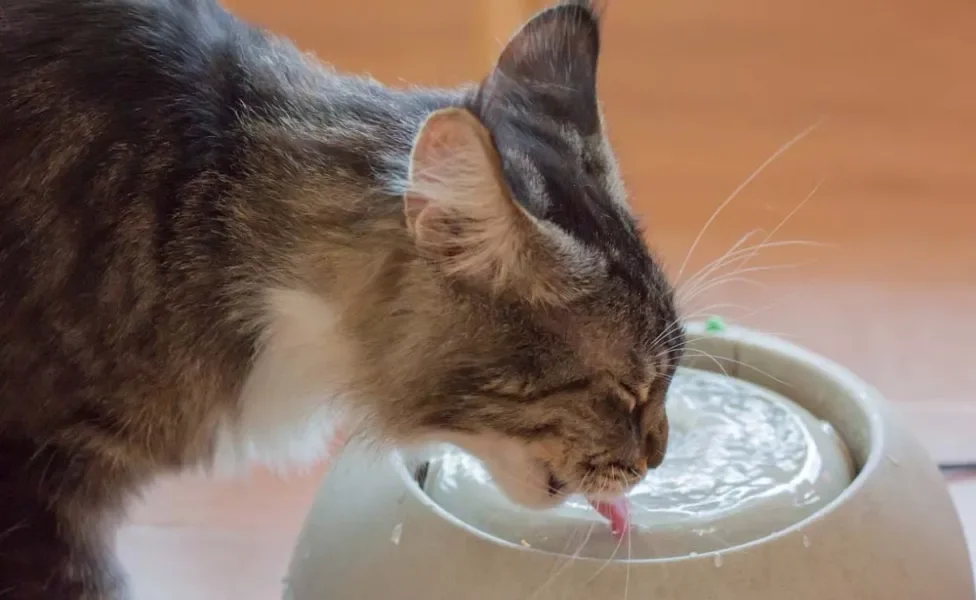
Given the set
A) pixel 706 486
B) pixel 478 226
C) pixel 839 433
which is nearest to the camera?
pixel 478 226

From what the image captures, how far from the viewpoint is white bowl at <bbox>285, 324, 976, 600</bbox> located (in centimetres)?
97

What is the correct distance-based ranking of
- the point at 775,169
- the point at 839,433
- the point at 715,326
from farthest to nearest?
the point at 775,169 < the point at 715,326 < the point at 839,433

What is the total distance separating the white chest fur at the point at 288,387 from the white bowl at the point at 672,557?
9cm

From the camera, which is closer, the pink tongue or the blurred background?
the pink tongue

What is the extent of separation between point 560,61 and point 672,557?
1.54ft

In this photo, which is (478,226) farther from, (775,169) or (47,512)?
(775,169)

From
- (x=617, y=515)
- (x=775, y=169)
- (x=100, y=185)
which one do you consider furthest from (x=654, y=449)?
(x=775, y=169)

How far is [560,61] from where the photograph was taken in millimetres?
1039

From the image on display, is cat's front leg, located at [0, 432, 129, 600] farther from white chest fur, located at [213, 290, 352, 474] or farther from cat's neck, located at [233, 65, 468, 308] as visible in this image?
cat's neck, located at [233, 65, 468, 308]

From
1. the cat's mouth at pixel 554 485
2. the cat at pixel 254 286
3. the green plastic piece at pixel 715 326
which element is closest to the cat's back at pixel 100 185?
the cat at pixel 254 286

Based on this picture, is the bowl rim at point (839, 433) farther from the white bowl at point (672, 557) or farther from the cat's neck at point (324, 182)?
the cat's neck at point (324, 182)

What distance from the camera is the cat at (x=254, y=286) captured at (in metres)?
0.93

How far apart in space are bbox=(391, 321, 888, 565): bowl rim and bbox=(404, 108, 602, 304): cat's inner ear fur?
0.83ft

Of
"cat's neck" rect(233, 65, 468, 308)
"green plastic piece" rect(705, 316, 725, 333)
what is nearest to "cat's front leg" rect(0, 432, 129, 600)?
"cat's neck" rect(233, 65, 468, 308)
